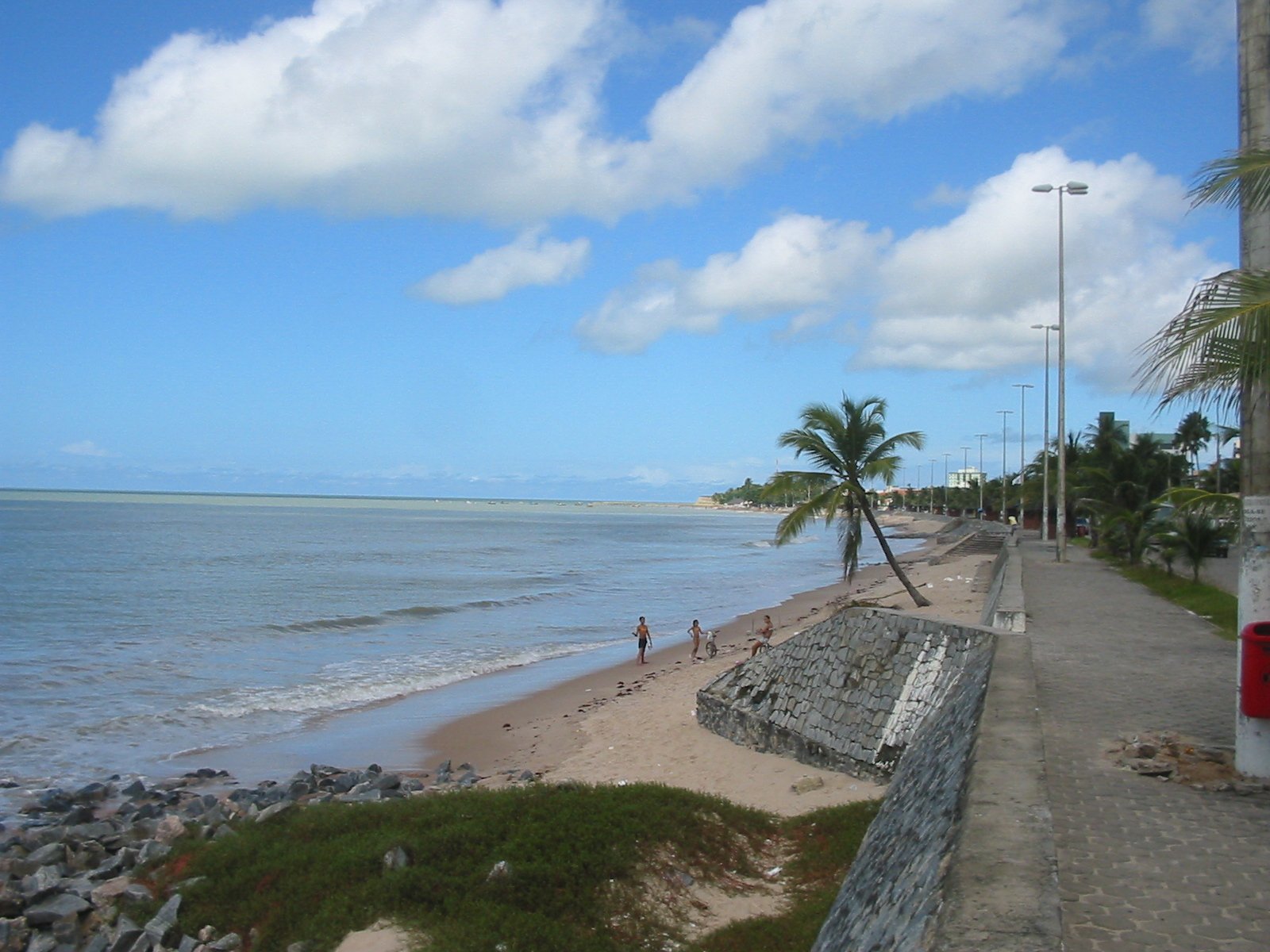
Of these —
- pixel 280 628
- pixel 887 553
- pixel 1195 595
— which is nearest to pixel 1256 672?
pixel 1195 595

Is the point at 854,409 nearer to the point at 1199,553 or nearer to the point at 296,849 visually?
the point at 1199,553

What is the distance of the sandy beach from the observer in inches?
440

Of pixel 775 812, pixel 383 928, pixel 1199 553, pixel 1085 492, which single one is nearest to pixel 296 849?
pixel 383 928

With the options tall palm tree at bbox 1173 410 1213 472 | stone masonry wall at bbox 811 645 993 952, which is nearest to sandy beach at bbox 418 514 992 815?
stone masonry wall at bbox 811 645 993 952

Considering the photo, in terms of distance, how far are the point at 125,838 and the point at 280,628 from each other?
60.5 feet

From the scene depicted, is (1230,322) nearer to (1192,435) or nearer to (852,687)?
(852,687)

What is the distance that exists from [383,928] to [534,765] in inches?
289

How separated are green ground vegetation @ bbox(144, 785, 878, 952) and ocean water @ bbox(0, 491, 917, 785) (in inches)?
251

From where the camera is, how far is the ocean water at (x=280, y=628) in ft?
56.7

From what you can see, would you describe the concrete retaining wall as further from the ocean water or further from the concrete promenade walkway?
the ocean water

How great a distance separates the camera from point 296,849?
327 inches

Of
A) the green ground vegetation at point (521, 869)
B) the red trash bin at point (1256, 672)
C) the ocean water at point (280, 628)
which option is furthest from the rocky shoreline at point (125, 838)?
the red trash bin at point (1256, 672)

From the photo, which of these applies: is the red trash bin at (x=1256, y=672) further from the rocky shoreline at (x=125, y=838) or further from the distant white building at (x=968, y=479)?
the distant white building at (x=968, y=479)

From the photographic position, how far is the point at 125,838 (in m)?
10.9
